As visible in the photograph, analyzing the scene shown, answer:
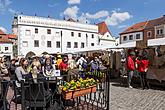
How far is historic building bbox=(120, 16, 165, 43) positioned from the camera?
1733 inches

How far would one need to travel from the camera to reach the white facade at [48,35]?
38.5 metres

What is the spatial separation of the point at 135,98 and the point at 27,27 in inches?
1345

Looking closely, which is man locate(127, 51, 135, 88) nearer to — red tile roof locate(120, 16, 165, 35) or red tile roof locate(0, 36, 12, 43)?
red tile roof locate(120, 16, 165, 35)

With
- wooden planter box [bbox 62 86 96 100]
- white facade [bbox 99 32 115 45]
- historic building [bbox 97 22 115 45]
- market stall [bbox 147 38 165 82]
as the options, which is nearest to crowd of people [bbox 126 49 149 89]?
market stall [bbox 147 38 165 82]

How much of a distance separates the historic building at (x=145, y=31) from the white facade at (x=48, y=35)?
11.6 meters

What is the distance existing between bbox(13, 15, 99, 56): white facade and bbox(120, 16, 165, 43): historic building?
38.1 feet

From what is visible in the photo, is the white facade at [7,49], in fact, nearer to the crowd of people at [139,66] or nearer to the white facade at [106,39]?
the white facade at [106,39]

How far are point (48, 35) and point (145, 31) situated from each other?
73.6ft

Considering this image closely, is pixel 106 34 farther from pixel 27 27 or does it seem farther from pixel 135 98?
pixel 135 98

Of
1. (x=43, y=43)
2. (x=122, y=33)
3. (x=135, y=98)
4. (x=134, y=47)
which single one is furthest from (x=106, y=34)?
(x=135, y=98)

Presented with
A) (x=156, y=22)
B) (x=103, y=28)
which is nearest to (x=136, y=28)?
(x=156, y=22)

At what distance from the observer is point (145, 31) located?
48250mm

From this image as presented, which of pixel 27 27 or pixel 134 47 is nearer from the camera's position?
pixel 134 47

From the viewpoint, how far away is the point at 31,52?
39.1 meters
